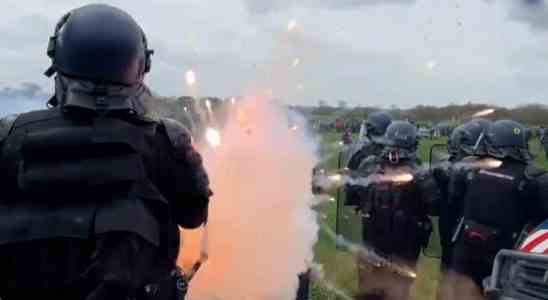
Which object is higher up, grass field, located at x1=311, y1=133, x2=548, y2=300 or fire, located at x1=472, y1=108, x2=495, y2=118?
fire, located at x1=472, y1=108, x2=495, y2=118

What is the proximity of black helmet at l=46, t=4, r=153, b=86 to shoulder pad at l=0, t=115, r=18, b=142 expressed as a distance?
278 millimetres

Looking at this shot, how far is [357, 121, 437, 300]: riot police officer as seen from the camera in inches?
317

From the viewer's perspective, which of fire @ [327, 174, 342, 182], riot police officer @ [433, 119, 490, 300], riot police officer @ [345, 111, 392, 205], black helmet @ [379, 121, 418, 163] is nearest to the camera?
riot police officer @ [433, 119, 490, 300]

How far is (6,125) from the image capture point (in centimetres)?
312

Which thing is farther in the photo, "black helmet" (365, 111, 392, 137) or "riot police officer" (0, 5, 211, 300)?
"black helmet" (365, 111, 392, 137)

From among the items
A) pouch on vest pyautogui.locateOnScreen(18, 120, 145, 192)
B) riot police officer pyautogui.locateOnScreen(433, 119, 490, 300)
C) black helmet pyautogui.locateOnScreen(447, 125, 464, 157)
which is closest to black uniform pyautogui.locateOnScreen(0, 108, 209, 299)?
pouch on vest pyautogui.locateOnScreen(18, 120, 145, 192)

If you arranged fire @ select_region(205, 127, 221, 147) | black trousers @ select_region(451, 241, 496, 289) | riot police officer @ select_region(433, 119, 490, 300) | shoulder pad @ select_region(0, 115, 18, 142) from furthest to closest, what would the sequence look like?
riot police officer @ select_region(433, 119, 490, 300) < black trousers @ select_region(451, 241, 496, 289) < fire @ select_region(205, 127, 221, 147) < shoulder pad @ select_region(0, 115, 18, 142)

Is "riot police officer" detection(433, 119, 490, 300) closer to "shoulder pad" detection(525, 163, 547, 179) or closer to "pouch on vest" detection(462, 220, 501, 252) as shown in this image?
"pouch on vest" detection(462, 220, 501, 252)

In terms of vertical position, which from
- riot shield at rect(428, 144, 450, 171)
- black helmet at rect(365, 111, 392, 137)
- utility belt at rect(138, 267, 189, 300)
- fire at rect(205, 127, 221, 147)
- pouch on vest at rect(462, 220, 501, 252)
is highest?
fire at rect(205, 127, 221, 147)

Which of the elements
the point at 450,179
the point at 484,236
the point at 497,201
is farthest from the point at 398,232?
the point at 497,201

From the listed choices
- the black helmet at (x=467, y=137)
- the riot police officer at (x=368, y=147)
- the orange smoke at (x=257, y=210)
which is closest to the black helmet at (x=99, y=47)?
the orange smoke at (x=257, y=210)

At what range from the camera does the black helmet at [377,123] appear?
33.8 feet

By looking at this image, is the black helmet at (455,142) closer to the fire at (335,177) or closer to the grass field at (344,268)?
the grass field at (344,268)

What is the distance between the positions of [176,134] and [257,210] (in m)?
3.04
